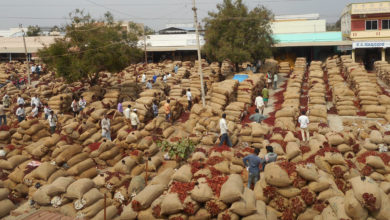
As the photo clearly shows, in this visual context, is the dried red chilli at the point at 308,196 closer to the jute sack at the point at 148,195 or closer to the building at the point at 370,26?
the jute sack at the point at 148,195

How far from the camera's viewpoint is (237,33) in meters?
27.6

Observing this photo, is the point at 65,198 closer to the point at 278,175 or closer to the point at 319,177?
the point at 278,175

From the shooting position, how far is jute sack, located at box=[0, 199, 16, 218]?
8.42 m

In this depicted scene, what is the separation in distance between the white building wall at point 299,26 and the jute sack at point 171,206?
4265 cm

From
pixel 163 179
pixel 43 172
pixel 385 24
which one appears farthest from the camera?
pixel 385 24

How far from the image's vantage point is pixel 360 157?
10.4 m

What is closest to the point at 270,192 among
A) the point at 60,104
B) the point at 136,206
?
the point at 136,206

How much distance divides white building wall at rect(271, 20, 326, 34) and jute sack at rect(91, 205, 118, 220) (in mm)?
42223

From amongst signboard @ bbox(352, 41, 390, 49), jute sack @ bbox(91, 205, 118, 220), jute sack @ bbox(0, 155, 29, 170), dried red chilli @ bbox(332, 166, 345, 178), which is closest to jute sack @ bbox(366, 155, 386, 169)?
dried red chilli @ bbox(332, 166, 345, 178)

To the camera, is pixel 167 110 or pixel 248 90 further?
pixel 248 90

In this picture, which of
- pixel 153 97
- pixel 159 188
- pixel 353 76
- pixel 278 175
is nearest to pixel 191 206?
pixel 159 188

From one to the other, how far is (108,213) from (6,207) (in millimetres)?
2835

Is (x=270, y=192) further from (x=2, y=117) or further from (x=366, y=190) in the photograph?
(x=2, y=117)

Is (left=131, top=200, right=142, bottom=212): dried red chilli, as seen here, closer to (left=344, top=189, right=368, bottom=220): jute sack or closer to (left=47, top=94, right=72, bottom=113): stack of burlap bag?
(left=344, top=189, right=368, bottom=220): jute sack
